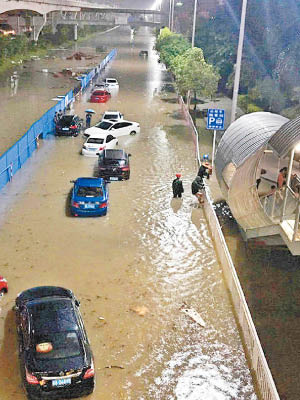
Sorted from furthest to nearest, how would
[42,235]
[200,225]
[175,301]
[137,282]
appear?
[200,225], [42,235], [137,282], [175,301]

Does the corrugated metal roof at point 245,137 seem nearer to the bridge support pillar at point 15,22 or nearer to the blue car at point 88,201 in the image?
the blue car at point 88,201

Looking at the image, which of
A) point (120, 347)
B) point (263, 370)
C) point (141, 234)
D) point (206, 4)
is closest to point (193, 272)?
point (141, 234)

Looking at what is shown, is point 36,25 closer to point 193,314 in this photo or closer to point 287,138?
point 287,138

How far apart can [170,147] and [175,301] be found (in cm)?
1743

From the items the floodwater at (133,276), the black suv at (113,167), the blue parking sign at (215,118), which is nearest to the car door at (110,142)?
the floodwater at (133,276)

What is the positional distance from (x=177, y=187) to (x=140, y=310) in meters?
8.84

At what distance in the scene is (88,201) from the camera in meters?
18.9

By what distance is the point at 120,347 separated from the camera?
11.7 m

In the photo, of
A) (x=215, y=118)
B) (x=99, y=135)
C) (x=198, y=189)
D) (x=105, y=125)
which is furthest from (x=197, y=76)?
(x=198, y=189)

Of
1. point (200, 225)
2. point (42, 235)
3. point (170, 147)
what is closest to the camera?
point (42, 235)

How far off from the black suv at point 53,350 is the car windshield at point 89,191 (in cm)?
775

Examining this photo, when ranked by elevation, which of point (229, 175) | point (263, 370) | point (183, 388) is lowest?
point (183, 388)

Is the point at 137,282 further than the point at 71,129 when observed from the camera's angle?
No

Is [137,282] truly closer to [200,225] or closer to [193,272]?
[193,272]
